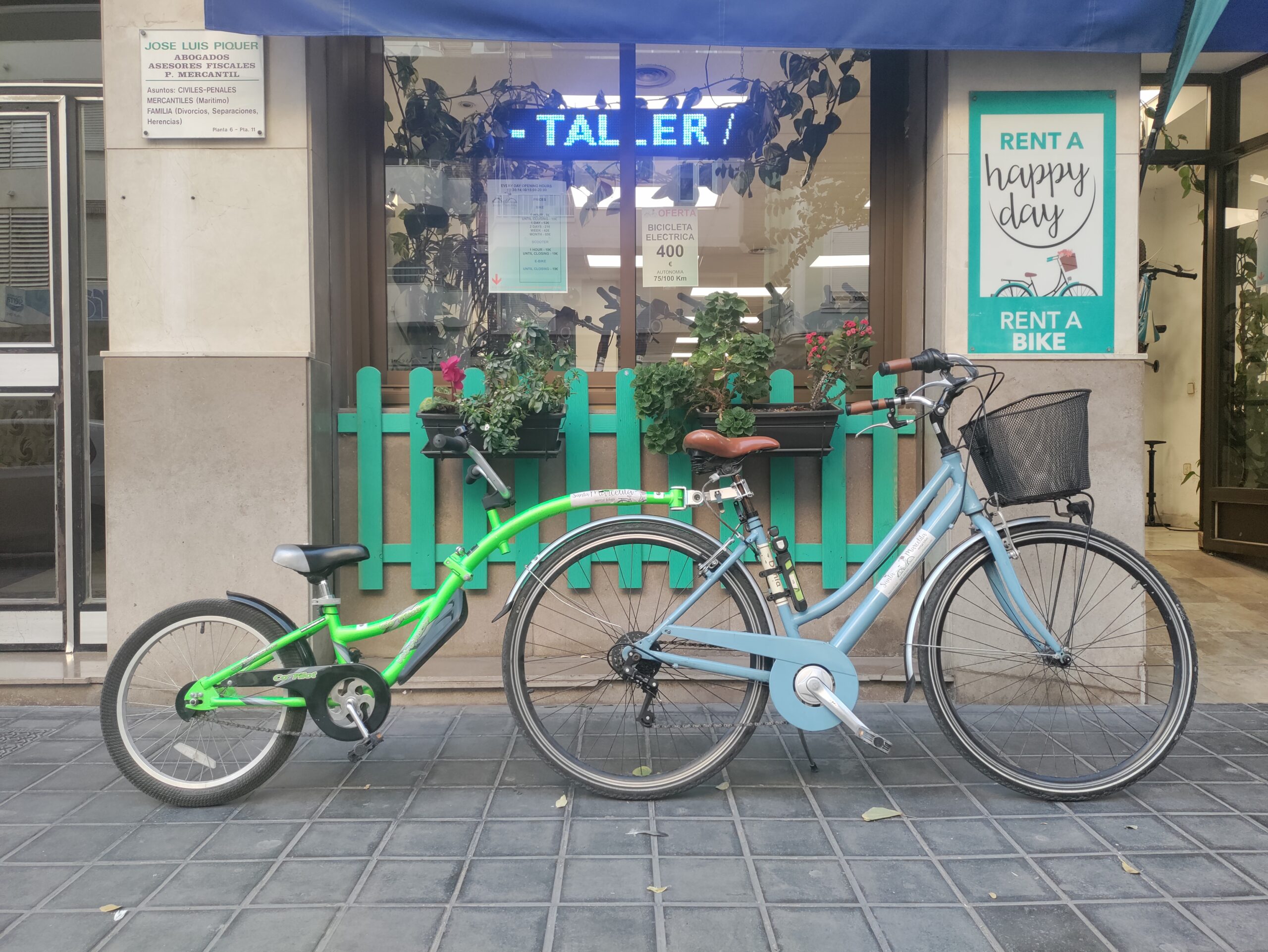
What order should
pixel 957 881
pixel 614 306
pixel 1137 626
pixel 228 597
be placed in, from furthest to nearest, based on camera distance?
1. pixel 614 306
2. pixel 1137 626
3. pixel 228 597
4. pixel 957 881

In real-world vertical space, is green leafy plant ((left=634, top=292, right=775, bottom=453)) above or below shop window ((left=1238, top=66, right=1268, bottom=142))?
below

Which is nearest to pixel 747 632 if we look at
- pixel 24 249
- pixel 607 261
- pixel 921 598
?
pixel 921 598

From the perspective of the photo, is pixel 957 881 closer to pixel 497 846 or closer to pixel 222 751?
pixel 497 846

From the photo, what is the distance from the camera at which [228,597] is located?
3.13m

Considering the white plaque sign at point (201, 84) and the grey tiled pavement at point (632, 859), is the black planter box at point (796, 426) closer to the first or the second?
the grey tiled pavement at point (632, 859)

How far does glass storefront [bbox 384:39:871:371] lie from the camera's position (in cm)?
471

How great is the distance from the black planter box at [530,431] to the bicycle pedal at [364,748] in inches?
50.9

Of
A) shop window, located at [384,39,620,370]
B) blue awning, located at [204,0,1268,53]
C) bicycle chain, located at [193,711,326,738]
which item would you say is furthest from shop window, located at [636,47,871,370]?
bicycle chain, located at [193,711,326,738]

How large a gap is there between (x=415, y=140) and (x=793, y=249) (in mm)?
2039

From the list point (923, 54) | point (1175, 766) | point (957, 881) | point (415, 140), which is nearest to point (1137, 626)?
point (1175, 766)

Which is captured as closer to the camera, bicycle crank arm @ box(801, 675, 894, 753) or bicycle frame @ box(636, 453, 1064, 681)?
bicycle crank arm @ box(801, 675, 894, 753)

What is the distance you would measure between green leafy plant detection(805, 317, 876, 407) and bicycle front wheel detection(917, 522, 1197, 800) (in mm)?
1040

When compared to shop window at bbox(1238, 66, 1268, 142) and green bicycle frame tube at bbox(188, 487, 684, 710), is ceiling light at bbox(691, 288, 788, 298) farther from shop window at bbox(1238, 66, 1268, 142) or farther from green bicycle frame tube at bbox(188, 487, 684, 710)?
shop window at bbox(1238, 66, 1268, 142)

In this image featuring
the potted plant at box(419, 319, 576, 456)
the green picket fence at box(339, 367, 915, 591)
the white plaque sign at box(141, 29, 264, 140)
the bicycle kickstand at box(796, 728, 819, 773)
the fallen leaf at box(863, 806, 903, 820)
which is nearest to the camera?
the fallen leaf at box(863, 806, 903, 820)
